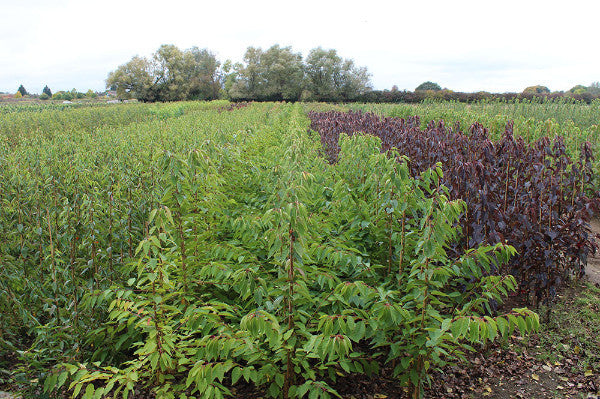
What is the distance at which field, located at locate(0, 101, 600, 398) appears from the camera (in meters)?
2.60

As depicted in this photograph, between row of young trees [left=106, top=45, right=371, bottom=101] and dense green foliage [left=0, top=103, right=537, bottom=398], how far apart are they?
56116 mm

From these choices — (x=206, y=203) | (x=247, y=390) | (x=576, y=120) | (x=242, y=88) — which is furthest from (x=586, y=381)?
(x=242, y=88)

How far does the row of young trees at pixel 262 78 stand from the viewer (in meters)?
62.2

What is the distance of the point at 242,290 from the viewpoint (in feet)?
9.02

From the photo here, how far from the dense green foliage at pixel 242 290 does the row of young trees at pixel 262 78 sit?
56116mm

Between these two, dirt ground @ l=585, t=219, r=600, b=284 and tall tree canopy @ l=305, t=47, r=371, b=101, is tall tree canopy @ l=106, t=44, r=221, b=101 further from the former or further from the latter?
dirt ground @ l=585, t=219, r=600, b=284

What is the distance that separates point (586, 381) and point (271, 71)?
216ft

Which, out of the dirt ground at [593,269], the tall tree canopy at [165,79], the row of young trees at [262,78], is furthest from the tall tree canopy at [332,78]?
the dirt ground at [593,269]

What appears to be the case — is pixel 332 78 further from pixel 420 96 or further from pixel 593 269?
pixel 593 269

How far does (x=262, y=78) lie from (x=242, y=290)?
6645cm

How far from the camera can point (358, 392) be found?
10.9 feet

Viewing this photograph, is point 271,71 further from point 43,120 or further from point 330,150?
point 330,150

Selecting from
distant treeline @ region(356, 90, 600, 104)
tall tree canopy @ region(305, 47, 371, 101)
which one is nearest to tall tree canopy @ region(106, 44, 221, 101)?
tall tree canopy @ region(305, 47, 371, 101)

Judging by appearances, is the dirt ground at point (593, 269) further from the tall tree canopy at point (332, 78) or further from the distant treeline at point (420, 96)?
the tall tree canopy at point (332, 78)
